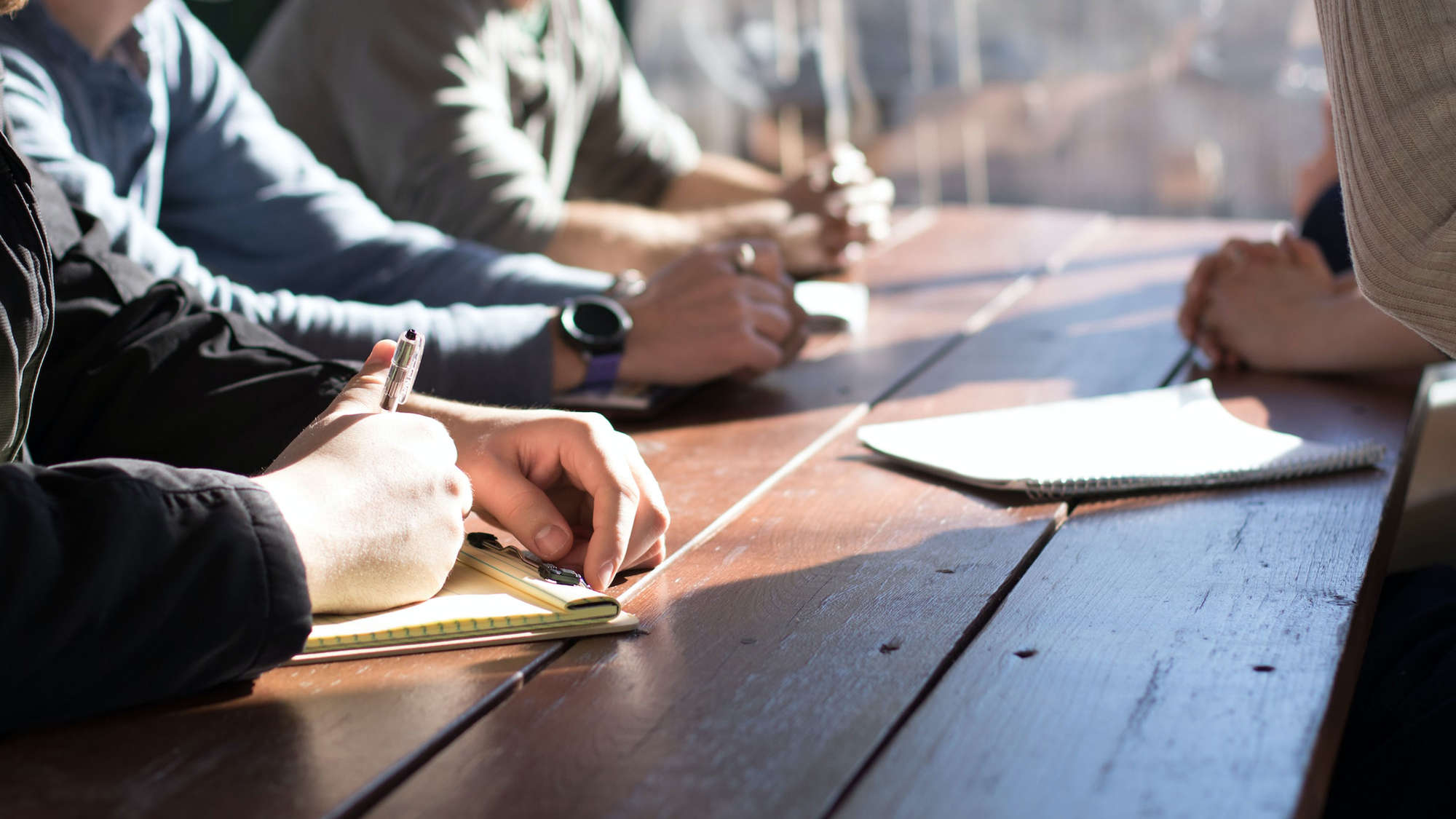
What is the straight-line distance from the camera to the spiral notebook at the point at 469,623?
2.26ft

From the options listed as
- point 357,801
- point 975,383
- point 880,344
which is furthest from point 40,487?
point 880,344

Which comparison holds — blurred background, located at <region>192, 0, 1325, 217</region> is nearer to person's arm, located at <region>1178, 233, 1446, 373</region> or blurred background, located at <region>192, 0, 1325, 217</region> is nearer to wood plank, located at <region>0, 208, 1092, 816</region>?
person's arm, located at <region>1178, 233, 1446, 373</region>

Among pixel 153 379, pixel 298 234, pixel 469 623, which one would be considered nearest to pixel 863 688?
pixel 469 623

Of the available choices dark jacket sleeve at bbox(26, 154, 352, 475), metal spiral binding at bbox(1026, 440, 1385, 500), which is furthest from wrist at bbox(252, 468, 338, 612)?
metal spiral binding at bbox(1026, 440, 1385, 500)

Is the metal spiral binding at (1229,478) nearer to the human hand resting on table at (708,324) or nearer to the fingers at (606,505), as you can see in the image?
the fingers at (606,505)

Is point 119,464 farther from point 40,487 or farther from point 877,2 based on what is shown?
point 877,2

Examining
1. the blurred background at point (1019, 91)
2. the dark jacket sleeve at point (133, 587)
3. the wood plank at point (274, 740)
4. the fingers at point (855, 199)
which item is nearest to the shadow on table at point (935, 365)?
the wood plank at point (274, 740)

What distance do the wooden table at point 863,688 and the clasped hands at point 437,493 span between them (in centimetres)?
4

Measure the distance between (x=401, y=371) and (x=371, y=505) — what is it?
0.37 ft

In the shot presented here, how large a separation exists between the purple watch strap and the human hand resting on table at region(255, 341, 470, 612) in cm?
49

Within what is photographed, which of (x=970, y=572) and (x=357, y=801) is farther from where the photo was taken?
(x=970, y=572)

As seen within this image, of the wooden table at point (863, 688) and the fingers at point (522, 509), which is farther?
the fingers at point (522, 509)

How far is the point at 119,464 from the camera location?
2.11 feet

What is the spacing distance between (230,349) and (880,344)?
0.75 meters
